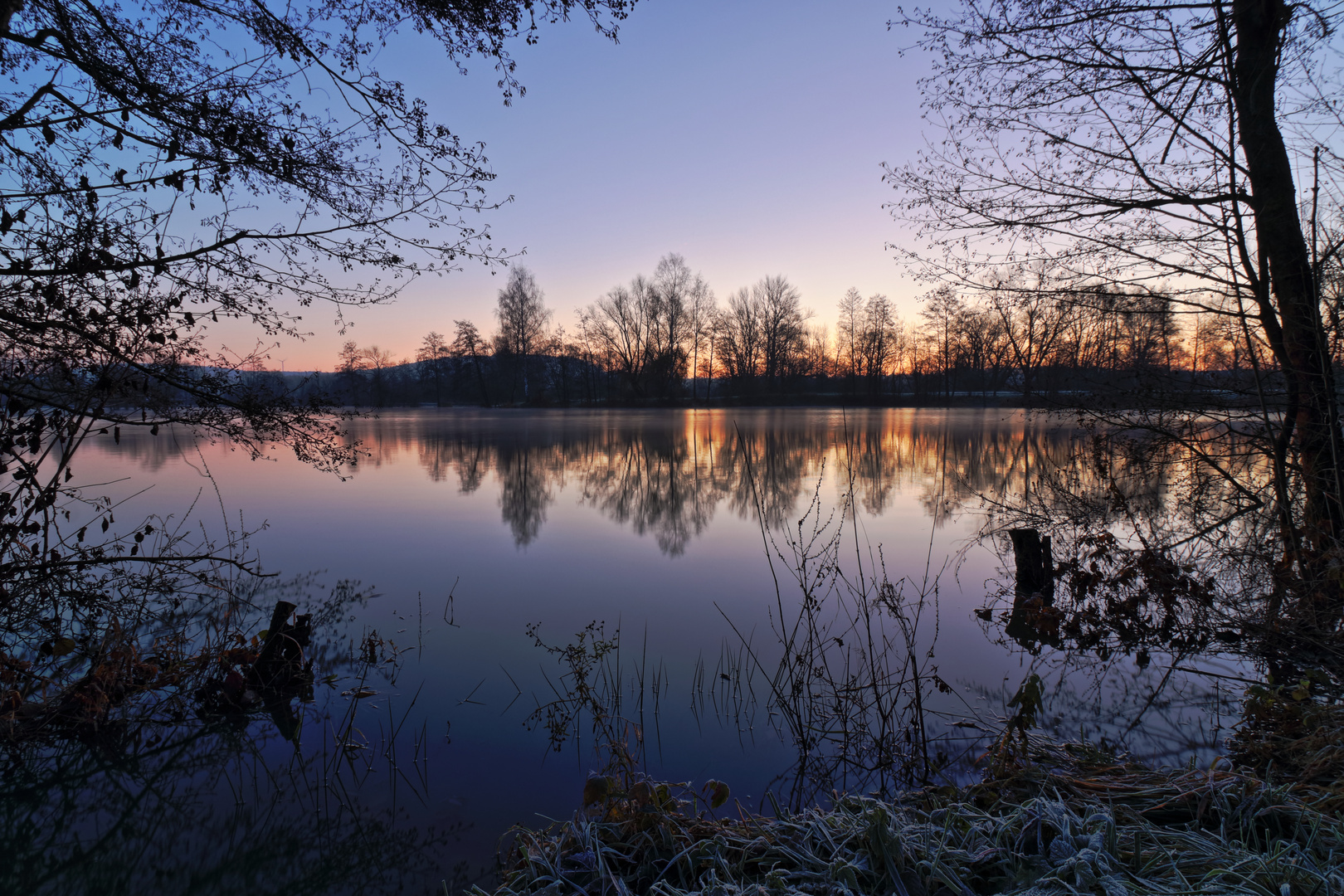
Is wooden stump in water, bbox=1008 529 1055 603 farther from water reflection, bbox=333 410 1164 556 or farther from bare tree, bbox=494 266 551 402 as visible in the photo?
bare tree, bbox=494 266 551 402

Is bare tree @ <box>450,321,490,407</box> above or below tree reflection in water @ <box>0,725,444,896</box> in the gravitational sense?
above

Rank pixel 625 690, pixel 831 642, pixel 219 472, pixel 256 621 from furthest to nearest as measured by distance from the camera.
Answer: pixel 219 472 < pixel 256 621 < pixel 831 642 < pixel 625 690

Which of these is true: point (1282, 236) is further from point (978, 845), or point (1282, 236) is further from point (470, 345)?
point (470, 345)

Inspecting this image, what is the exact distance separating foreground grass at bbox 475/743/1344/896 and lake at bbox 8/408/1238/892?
617 millimetres

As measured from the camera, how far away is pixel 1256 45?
199 inches

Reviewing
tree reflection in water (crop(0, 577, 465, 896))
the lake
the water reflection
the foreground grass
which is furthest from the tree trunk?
tree reflection in water (crop(0, 577, 465, 896))

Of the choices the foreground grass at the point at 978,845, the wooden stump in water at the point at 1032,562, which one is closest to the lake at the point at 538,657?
the wooden stump in water at the point at 1032,562

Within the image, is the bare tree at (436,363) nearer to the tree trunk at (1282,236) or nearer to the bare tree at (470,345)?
the bare tree at (470,345)

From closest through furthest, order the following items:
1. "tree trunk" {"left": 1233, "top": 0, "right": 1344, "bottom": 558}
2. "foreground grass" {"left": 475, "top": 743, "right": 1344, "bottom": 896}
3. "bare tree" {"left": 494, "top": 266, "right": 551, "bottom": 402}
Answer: "foreground grass" {"left": 475, "top": 743, "right": 1344, "bottom": 896} → "tree trunk" {"left": 1233, "top": 0, "right": 1344, "bottom": 558} → "bare tree" {"left": 494, "top": 266, "right": 551, "bottom": 402}

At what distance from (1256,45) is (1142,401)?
292 cm

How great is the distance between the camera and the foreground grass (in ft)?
6.64

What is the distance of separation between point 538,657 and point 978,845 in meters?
3.30

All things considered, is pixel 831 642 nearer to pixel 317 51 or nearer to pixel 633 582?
pixel 633 582

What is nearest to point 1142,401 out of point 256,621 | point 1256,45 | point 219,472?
point 1256,45
